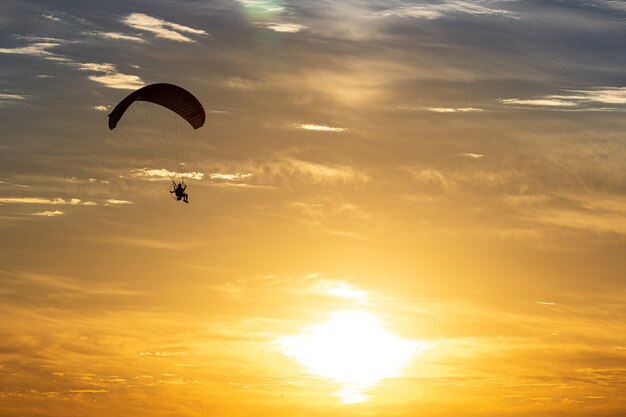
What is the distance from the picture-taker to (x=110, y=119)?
160 m

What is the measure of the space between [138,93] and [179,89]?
4000mm

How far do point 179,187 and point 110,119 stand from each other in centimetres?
1014

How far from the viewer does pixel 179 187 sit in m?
165

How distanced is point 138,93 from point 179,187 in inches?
397

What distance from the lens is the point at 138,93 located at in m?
162

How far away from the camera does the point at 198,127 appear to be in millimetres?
167125

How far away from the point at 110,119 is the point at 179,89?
23.4 feet

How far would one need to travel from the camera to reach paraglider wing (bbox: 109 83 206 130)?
529 ft

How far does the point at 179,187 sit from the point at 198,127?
6411 millimetres

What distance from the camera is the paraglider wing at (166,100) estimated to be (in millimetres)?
161125

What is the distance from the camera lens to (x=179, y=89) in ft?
530

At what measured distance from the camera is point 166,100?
164 m
